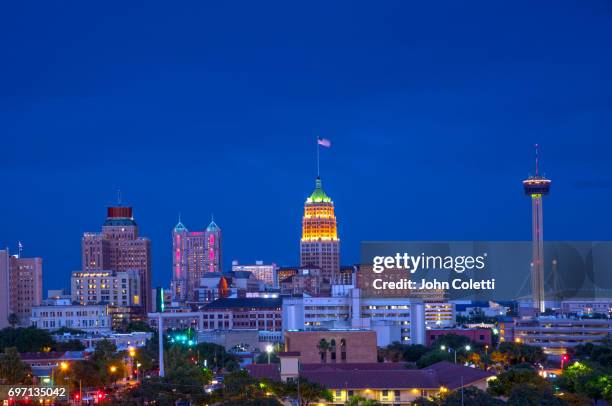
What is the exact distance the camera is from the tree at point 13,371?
118 m

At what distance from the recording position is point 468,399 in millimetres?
90000

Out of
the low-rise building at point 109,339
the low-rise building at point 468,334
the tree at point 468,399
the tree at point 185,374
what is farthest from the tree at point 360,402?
the low-rise building at point 109,339

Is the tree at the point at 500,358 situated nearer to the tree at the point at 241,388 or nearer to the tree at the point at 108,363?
the tree at the point at 108,363

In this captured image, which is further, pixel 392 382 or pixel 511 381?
pixel 392 382

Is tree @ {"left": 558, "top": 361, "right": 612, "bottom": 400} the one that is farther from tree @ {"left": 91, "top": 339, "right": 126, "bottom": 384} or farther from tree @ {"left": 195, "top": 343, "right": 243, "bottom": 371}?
tree @ {"left": 195, "top": 343, "right": 243, "bottom": 371}

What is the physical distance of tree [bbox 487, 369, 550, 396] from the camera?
101125 millimetres

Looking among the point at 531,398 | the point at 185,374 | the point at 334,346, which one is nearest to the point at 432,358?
the point at 334,346

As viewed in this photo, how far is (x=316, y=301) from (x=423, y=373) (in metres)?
86.6

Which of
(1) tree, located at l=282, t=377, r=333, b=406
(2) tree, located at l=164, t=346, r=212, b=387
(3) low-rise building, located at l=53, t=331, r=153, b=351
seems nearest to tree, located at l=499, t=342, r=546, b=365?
(2) tree, located at l=164, t=346, r=212, b=387

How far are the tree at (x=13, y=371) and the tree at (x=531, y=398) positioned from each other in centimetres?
4469

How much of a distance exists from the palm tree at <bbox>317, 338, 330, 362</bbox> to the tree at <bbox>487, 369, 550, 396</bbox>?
135 feet

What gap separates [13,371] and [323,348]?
35886 millimetres

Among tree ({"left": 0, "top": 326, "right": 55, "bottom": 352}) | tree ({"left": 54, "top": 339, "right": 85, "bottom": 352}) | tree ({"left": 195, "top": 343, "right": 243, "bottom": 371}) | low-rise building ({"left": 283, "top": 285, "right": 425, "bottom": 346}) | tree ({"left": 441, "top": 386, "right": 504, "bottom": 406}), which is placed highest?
low-rise building ({"left": 283, "top": 285, "right": 425, "bottom": 346})

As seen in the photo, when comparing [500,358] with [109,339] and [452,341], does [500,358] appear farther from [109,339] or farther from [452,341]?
[109,339]
